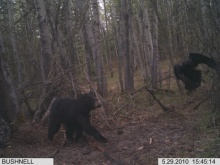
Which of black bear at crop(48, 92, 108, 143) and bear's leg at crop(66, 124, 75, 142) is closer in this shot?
black bear at crop(48, 92, 108, 143)

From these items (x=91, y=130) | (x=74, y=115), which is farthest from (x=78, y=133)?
(x=91, y=130)

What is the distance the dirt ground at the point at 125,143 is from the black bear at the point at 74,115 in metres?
0.21

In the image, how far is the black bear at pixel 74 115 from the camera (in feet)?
21.4

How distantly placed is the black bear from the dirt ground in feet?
0.69

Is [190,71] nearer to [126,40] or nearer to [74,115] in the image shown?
[74,115]

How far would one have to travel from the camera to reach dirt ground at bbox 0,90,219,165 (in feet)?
18.5

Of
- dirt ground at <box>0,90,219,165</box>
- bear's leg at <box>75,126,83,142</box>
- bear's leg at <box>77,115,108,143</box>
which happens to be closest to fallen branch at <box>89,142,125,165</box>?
dirt ground at <box>0,90,219,165</box>

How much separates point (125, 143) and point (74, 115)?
3.70 feet

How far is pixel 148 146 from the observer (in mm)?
6066

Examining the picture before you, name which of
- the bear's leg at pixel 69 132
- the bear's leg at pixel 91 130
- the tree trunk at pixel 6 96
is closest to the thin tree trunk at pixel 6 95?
the tree trunk at pixel 6 96

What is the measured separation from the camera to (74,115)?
6.71 metres

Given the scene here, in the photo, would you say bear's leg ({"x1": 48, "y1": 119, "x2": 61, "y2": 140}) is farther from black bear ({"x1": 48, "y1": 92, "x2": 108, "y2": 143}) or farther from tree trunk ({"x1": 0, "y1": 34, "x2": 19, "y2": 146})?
tree trunk ({"x1": 0, "y1": 34, "x2": 19, "y2": 146})

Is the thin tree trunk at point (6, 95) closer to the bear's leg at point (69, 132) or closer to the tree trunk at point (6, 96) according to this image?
the tree trunk at point (6, 96)

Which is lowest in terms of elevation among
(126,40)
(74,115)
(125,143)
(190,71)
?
(125,143)
